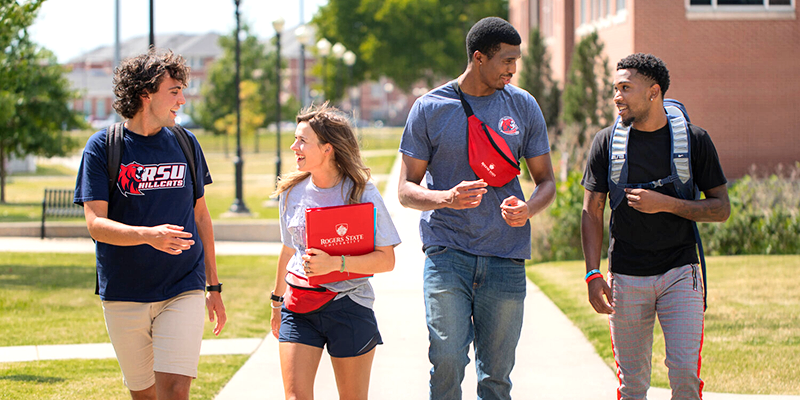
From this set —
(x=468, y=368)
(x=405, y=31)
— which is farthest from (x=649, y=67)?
(x=405, y=31)

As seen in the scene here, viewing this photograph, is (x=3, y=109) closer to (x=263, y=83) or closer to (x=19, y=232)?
(x=19, y=232)

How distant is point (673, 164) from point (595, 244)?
54 centimetres

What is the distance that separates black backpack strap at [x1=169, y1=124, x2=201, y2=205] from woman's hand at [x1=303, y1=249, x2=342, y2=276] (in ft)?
2.36

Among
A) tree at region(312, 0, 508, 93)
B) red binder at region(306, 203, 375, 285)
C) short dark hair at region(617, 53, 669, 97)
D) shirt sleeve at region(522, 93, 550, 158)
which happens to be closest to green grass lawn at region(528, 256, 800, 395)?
short dark hair at region(617, 53, 669, 97)

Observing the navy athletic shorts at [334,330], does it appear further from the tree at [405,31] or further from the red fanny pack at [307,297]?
the tree at [405,31]

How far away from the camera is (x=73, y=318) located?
8.61 metres

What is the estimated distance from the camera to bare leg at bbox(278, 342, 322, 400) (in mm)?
3697

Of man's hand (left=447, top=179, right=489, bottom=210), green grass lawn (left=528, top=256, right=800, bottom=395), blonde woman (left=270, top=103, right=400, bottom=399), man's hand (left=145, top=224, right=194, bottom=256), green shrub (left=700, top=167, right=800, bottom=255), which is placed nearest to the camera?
man's hand (left=145, top=224, right=194, bottom=256)

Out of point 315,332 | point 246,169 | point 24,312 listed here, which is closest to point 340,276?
point 315,332

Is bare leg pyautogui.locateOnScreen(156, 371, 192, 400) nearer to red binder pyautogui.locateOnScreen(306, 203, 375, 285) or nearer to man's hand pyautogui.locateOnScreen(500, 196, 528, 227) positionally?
red binder pyautogui.locateOnScreen(306, 203, 375, 285)

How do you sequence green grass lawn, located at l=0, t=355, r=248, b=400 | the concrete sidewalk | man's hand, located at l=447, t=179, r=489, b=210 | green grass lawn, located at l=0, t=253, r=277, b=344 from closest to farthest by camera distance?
man's hand, located at l=447, t=179, r=489, b=210 → green grass lawn, located at l=0, t=355, r=248, b=400 → the concrete sidewalk → green grass lawn, located at l=0, t=253, r=277, b=344

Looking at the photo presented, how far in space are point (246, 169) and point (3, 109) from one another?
27.4 meters

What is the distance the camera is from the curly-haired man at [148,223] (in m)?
3.84

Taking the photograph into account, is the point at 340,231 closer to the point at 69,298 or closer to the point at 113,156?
the point at 113,156
